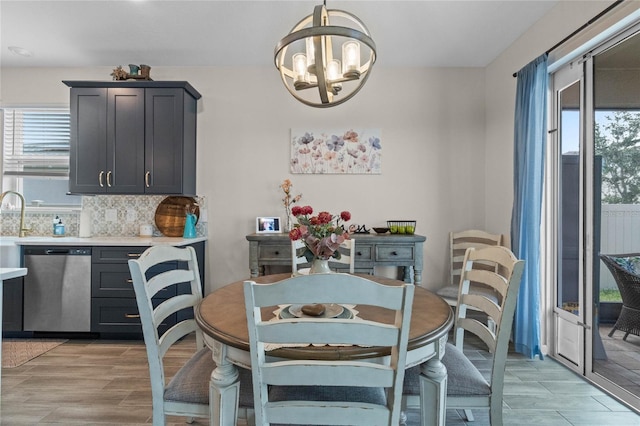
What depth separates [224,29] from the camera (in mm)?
3010

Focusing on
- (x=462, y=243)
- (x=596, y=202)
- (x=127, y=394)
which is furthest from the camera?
(x=462, y=243)

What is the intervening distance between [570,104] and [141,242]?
148 inches

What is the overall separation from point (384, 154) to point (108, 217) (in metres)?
3.03

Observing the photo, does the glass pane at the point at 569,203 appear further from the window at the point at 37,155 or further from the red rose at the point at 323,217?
the window at the point at 37,155

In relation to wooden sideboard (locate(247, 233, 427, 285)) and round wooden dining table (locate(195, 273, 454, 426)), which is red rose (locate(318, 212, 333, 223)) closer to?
round wooden dining table (locate(195, 273, 454, 426))

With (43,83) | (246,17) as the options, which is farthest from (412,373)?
(43,83)

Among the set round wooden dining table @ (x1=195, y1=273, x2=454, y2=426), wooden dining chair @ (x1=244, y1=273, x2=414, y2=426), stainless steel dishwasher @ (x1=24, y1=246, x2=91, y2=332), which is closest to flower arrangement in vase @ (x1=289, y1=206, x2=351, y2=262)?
round wooden dining table @ (x1=195, y1=273, x2=454, y2=426)

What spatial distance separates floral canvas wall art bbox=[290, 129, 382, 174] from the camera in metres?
3.73

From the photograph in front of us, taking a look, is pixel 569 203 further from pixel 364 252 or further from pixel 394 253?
pixel 364 252

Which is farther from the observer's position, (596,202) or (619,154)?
(596,202)

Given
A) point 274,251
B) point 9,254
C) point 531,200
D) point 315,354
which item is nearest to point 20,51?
point 9,254

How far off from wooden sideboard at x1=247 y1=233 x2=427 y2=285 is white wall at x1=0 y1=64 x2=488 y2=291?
1.74 ft

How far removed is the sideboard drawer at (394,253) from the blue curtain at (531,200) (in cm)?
89

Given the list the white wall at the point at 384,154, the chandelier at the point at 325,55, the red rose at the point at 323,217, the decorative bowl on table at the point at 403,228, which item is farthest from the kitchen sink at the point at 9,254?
the decorative bowl on table at the point at 403,228
